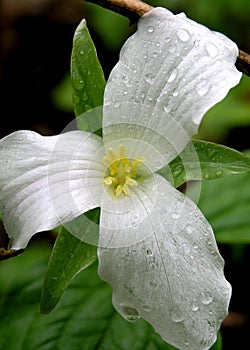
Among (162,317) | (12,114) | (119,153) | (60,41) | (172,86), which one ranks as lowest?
(12,114)

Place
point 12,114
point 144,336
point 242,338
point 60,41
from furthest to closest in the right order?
1. point 60,41
2. point 12,114
3. point 242,338
4. point 144,336

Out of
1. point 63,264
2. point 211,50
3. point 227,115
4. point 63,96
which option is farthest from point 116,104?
point 63,96

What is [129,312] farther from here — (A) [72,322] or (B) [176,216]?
(A) [72,322]

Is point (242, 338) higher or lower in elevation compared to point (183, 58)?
lower

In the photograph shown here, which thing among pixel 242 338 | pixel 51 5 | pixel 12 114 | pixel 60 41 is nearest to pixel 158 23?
pixel 242 338

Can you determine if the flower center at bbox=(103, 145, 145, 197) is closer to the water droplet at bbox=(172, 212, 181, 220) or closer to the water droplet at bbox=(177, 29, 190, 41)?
the water droplet at bbox=(172, 212, 181, 220)

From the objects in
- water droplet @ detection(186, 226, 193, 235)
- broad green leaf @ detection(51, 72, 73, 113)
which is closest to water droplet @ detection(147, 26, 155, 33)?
water droplet @ detection(186, 226, 193, 235)

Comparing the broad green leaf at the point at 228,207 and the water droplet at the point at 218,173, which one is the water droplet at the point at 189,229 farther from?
the broad green leaf at the point at 228,207

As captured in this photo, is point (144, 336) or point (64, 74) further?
point (64, 74)

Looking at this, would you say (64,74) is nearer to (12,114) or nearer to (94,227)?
(12,114)
